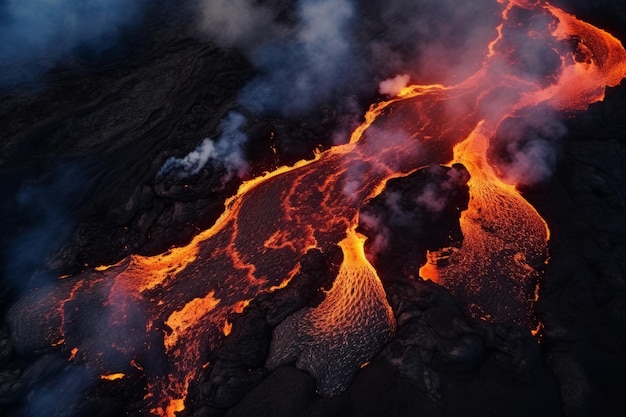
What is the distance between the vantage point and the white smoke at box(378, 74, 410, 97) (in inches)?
507

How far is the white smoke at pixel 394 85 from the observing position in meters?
12.9

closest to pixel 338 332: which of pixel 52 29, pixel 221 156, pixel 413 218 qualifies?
pixel 413 218

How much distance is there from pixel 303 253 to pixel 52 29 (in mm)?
12903

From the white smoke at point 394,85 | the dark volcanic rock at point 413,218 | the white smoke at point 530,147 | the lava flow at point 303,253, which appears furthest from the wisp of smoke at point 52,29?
the white smoke at point 530,147

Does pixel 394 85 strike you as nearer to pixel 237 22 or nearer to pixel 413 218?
pixel 413 218

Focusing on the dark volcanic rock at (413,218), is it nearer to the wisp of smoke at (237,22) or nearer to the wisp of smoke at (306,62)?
the wisp of smoke at (306,62)

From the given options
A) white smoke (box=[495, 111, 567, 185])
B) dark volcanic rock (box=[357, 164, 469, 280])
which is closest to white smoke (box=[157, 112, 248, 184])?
dark volcanic rock (box=[357, 164, 469, 280])

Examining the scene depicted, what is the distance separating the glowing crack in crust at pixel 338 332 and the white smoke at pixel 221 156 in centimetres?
433

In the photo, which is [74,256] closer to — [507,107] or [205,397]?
[205,397]

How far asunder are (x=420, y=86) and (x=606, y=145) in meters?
5.74

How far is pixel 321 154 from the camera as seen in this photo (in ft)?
36.6

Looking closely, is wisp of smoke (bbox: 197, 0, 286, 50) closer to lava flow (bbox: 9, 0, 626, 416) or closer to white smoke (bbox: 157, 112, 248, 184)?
white smoke (bbox: 157, 112, 248, 184)

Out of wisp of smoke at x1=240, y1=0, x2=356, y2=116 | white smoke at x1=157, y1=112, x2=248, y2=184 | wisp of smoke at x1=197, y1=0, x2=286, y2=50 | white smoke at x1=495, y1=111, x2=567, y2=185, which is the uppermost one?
wisp of smoke at x1=197, y1=0, x2=286, y2=50

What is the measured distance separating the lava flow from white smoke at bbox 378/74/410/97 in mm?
370
